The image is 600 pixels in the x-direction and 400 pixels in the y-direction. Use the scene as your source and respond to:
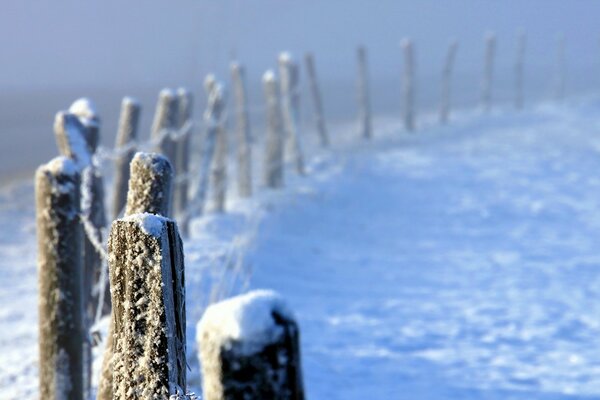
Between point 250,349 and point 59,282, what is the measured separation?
91.2 inches

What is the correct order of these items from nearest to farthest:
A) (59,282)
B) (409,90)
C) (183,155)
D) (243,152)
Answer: (59,282)
(183,155)
(243,152)
(409,90)

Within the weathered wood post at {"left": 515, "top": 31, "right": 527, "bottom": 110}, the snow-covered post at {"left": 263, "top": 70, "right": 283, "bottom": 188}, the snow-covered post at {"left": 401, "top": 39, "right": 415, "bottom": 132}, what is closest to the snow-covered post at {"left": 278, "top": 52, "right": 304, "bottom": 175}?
the snow-covered post at {"left": 263, "top": 70, "right": 283, "bottom": 188}

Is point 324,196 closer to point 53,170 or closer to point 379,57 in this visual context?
point 53,170

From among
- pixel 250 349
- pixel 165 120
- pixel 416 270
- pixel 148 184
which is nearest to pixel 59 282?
pixel 148 184

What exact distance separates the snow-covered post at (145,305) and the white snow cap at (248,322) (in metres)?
0.51

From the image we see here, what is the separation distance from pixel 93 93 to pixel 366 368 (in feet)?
77.8

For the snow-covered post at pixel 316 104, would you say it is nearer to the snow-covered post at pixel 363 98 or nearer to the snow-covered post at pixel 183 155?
the snow-covered post at pixel 363 98

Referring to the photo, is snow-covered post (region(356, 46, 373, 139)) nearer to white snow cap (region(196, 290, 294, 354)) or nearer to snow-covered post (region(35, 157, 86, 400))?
snow-covered post (region(35, 157, 86, 400))

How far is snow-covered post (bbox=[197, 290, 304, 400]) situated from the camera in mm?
1095

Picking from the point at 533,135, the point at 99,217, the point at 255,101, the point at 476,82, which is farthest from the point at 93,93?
the point at 99,217

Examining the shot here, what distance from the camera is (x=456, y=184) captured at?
10906 mm

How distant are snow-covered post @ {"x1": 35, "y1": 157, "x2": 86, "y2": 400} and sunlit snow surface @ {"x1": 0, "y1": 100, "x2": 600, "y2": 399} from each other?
2.97ft

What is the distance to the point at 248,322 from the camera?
1091mm

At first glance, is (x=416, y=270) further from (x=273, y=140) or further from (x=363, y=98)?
(x=363, y=98)
